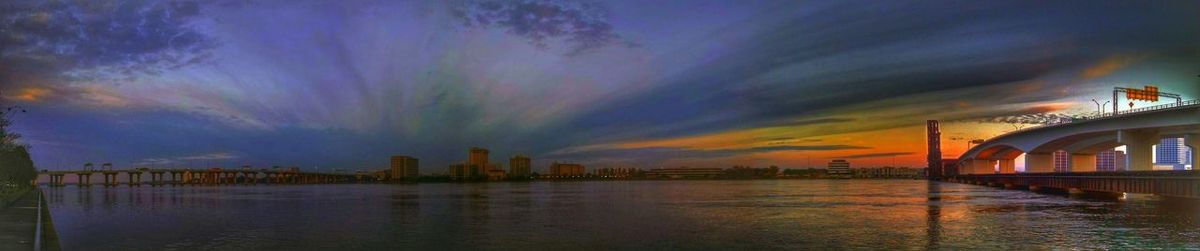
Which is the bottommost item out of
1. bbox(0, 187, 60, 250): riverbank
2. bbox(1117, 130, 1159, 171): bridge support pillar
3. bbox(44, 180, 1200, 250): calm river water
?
bbox(44, 180, 1200, 250): calm river water

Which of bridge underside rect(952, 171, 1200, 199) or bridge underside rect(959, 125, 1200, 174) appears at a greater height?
bridge underside rect(959, 125, 1200, 174)

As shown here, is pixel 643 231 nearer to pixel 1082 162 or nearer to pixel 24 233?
pixel 24 233

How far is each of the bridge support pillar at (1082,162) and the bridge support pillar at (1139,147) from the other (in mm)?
46717

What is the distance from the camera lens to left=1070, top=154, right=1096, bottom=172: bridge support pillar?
144 m

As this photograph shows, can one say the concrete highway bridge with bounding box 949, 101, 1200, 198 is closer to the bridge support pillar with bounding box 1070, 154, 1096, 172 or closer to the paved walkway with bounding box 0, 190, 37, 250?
the bridge support pillar with bounding box 1070, 154, 1096, 172

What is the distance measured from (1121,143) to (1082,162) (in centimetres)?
4201

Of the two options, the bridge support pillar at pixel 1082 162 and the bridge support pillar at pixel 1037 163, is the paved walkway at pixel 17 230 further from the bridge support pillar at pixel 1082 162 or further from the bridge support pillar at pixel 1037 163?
the bridge support pillar at pixel 1037 163

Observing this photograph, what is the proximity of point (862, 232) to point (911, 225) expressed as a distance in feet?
22.7

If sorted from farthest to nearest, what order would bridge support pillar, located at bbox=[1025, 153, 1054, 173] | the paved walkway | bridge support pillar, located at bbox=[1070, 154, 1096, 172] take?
bridge support pillar, located at bbox=[1025, 153, 1054, 173] → bridge support pillar, located at bbox=[1070, 154, 1096, 172] → the paved walkway

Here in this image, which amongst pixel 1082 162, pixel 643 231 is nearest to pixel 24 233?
pixel 643 231

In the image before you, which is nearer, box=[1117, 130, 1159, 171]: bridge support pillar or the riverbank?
the riverbank

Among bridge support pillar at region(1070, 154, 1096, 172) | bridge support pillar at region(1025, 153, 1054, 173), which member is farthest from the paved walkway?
bridge support pillar at region(1025, 153, 1054, 173)

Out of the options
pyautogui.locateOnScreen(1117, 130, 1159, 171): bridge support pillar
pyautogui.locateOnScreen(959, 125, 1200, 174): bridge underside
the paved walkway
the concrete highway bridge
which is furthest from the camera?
pyautogui.locateOnScreen(1117, 130, 1159, 171): bridge support pillar

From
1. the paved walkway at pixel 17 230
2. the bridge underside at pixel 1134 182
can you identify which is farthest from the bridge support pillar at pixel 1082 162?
the paved walkway at pixel 17 230
